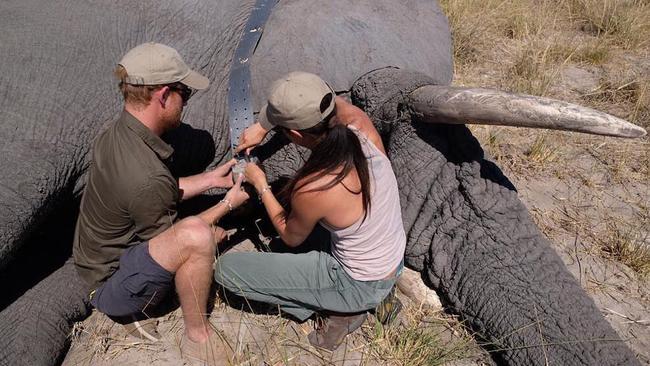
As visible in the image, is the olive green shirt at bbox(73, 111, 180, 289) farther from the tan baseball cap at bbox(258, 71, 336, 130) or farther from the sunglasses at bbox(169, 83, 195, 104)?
the tan baseball cap at bbox(258, 71, 336, 130)

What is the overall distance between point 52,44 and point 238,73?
3.47 ft

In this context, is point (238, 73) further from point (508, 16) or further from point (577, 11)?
point (577, 11)

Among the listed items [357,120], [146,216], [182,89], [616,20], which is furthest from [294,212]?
[616,20]

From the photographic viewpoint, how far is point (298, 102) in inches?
101

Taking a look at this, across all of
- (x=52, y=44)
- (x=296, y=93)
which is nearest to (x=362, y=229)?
(x=296, y=93)

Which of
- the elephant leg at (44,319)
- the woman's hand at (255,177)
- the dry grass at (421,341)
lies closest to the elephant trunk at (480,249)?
the dry grass at (421,341)

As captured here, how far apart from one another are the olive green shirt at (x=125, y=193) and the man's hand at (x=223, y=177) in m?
0.38

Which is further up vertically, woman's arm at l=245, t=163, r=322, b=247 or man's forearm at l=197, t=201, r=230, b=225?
woman's arm at l=245, t=163, r=322, b=247

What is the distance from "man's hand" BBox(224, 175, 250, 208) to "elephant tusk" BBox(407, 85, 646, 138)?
1.02 m

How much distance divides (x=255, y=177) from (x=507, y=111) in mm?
1291

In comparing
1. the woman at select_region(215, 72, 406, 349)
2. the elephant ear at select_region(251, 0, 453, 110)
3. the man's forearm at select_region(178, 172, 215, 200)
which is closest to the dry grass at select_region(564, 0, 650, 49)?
the elephant ear at select_region(251, 0, 453, 110)

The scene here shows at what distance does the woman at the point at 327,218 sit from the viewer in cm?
261

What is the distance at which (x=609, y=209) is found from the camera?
4.23 metres

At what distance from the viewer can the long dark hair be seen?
259 cm
